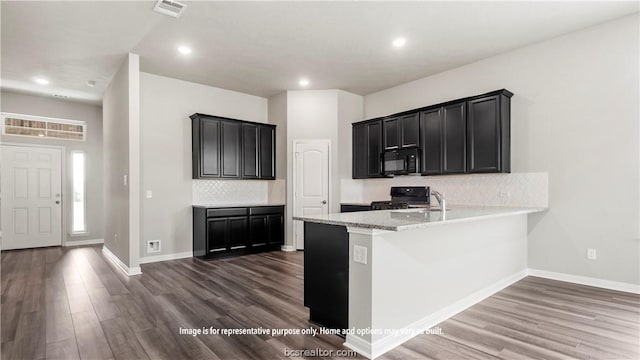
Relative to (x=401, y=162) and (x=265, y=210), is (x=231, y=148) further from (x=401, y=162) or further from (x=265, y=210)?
(x=401, y=162)

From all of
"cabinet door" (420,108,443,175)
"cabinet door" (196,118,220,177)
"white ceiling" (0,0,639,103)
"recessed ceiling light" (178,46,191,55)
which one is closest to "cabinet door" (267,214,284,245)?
"cabinet door" (196,118,220,177)

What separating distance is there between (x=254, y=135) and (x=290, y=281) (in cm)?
313

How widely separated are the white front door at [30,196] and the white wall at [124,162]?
6.46ft

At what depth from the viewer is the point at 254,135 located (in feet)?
20.4

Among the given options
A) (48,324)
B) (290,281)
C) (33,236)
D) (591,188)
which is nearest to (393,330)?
(290,281)

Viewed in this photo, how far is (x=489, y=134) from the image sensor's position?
4.30 m

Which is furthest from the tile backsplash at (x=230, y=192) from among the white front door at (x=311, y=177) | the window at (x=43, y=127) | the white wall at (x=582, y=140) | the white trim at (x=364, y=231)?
the white wall at (x=582, y=140)

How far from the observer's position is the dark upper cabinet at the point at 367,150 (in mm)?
5859

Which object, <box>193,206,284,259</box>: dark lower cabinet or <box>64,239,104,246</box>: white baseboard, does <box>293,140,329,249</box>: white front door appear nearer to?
<box>193,206,284,259</box>: dark lower cabinet

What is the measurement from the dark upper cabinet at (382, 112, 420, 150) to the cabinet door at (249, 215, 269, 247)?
252 centimetres

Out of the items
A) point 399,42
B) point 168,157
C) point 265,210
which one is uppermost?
point 399,42

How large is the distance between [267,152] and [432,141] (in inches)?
121

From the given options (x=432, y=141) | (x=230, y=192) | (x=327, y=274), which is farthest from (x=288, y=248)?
(x=327, y=274)

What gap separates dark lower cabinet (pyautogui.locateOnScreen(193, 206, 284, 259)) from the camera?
5277 mm
